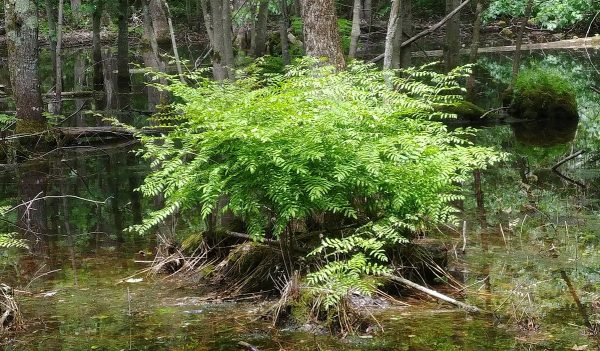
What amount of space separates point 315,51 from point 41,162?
7.46 m

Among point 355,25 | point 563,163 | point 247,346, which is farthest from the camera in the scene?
point 355,25

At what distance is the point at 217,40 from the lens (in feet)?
51.9

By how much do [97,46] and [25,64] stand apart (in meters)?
9.54

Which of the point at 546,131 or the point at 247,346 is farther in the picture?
the point at 546,131

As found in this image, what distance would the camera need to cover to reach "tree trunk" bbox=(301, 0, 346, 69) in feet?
39.4

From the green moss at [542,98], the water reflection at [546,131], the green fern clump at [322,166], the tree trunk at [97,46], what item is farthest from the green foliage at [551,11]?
the green fern clump at [322,166]

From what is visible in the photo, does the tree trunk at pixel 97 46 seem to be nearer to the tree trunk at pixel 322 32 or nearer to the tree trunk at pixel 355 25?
the tree trunk at pixel 355 25

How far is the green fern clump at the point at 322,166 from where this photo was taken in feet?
22.4

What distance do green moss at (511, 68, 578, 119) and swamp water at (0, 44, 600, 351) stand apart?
5031 millimetres

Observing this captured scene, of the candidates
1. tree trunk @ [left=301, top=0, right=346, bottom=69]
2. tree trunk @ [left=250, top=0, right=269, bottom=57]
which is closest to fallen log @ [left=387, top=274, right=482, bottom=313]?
tree trunk @ [left=301, top=0, right=346, bottom=69]

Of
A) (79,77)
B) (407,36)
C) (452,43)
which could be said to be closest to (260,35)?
(407,36)

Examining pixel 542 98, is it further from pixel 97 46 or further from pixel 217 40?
pixel 97 46

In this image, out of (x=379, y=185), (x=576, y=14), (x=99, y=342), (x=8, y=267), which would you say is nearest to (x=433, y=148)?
(x=379, y=185)

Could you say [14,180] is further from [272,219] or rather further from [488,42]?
[488,42]
